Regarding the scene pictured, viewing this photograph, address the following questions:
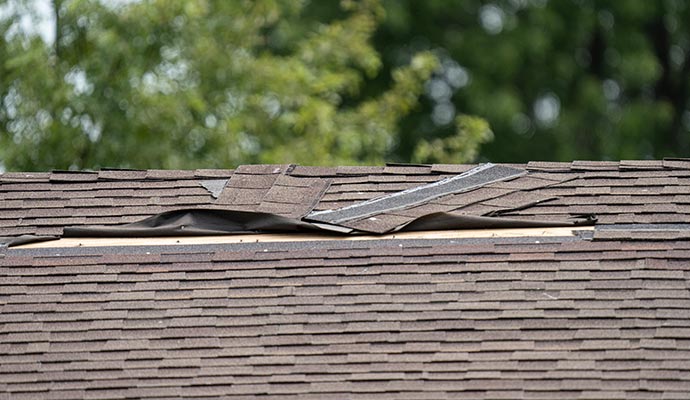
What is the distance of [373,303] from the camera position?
6.94m

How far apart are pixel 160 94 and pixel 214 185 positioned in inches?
271

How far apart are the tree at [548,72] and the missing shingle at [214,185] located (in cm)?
1656

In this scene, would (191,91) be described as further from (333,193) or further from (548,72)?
(548,72)

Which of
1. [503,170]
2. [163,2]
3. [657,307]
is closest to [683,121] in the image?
[163,2]

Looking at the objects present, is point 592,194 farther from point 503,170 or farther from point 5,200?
point 5,200

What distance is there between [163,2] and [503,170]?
7.30 meters

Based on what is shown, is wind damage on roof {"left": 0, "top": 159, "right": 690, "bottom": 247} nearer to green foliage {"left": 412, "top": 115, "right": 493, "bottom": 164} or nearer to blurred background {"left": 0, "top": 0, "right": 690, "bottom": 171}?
blurred background {"left": 0, "top": 0, "right": 690, "bottom": 171}

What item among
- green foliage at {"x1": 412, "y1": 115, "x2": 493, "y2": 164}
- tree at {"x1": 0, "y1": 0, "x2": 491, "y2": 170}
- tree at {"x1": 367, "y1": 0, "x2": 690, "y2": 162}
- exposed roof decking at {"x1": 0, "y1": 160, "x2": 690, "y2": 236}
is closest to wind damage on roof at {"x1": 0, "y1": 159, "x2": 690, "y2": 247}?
exposed roof decking at {"x1": 0, "y1": 160, "x2": 690, "y2": 236}

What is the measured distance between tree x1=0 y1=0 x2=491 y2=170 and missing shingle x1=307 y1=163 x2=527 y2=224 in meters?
6.84

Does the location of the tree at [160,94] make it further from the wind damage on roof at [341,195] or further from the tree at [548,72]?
the tree at [548,72]

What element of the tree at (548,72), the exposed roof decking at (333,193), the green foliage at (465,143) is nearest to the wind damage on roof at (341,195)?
the exposed roof decking at (333,193)

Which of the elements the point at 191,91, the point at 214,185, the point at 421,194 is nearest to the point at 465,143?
the point at 191,91

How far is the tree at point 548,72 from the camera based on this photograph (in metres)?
25.5

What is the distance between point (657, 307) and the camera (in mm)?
6660
